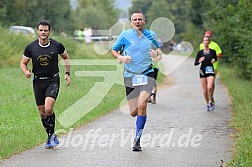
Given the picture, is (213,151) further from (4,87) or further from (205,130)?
(4,87)

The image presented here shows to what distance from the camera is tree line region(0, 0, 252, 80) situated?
21.9 metres

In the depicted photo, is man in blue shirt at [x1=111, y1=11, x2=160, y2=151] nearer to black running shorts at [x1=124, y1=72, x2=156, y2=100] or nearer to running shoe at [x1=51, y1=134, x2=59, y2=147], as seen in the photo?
black running shorts at [x1=124, y1=72, x2=156, y2=100]

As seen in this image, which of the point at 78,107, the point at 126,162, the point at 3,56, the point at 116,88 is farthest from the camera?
the point at 3,56

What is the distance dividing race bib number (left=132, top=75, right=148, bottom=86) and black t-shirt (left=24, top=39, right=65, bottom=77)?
1.36 metres

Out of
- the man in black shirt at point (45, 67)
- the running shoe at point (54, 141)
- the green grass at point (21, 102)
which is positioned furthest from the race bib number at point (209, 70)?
the running shoe at point (54, 141)

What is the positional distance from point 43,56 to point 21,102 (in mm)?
7244

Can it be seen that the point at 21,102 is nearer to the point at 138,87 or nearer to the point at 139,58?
the point at 138,87

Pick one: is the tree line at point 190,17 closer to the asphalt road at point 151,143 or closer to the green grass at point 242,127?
the green grass at point 242,127

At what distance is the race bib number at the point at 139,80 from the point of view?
10812 mm

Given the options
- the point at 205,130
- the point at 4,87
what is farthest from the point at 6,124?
the point at 4,87

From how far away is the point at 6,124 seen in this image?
45.3ft

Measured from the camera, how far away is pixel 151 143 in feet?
37.5

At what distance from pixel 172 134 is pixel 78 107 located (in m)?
5.37

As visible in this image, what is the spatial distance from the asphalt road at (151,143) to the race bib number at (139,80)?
106 centimetres
